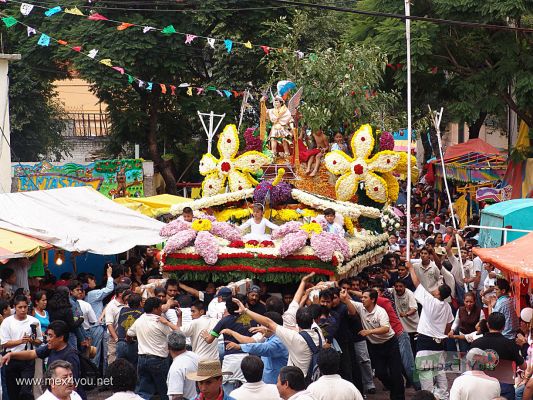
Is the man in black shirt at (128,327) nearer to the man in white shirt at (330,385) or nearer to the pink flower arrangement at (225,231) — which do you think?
the pink flower arrangement at (225,231)

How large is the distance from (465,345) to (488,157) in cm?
2296

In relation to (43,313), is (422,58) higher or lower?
higher

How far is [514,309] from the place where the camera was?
47.6 ft

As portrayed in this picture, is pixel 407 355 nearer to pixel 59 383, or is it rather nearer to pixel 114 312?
pixel 114 312

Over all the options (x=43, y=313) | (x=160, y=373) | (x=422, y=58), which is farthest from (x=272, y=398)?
(x=422, y=58)

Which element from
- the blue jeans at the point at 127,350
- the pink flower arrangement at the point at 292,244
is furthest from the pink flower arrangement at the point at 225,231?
the blue jeans at the point at 127,350

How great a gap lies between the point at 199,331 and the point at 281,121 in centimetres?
770

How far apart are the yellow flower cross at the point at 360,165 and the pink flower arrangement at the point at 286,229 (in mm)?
2815

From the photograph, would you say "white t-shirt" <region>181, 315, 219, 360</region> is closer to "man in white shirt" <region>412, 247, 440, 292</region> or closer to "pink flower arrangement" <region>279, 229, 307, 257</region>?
"pink flower arrangement" <region>279, 229, 307, 257</region>

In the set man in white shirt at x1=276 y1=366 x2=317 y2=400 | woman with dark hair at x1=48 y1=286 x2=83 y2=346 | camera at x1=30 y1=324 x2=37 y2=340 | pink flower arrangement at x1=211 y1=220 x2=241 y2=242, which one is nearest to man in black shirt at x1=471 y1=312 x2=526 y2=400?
man in white shirt at x1=276 y1=366 x2=317 y2=400

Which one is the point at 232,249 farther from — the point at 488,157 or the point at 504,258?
the point at 488,157

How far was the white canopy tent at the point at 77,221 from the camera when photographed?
63.7 ft

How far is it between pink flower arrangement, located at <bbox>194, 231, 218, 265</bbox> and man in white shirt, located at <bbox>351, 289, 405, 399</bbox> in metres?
2.72

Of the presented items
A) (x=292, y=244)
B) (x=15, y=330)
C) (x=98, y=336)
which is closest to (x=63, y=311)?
(x=15, y=330)
